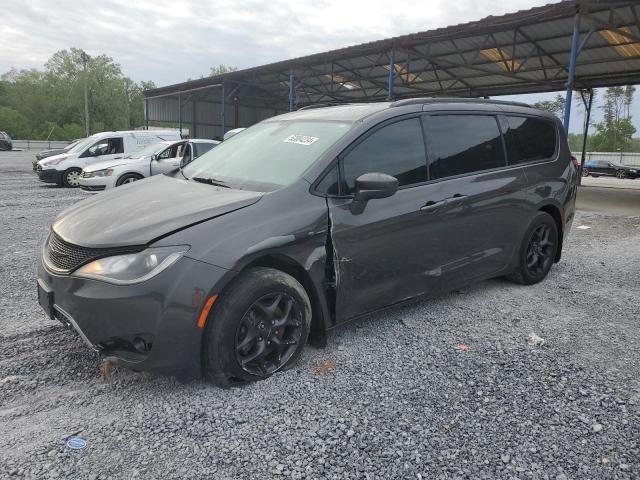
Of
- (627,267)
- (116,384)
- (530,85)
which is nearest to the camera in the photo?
(116,384)

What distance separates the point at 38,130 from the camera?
65.9 metres

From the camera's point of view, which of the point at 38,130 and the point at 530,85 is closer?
the point at 530,85

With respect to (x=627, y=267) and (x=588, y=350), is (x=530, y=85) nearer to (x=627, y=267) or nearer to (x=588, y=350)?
(x=627, y=267)

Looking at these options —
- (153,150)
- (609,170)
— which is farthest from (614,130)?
(153,150)

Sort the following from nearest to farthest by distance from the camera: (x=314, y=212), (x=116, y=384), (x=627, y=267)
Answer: (x=116, y=384), (x=314, y=212), (x=627, y=267)

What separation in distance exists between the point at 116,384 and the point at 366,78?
22795 mm

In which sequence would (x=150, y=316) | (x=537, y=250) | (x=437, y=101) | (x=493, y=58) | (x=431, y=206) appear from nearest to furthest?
1. (x=150, y=316)
2. (x=431, y=206)
3. (x=437, y=101)
4. (x=537, y=250)
5. (x=493, y=58)

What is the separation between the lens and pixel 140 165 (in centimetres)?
1194

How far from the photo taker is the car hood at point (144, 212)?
255cm

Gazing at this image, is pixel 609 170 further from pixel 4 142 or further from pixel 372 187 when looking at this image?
pixel 4 142

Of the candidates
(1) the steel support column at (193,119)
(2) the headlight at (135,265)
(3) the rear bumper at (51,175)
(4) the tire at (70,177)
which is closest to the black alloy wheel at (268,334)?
(2) the headlight at (135,265)

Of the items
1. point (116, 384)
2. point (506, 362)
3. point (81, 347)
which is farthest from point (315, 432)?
point (81, 347)

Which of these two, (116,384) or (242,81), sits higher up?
(242,81)

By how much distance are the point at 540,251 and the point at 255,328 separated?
11.1 feet
